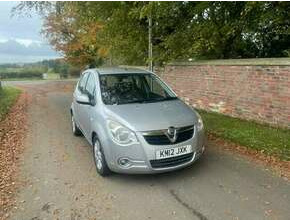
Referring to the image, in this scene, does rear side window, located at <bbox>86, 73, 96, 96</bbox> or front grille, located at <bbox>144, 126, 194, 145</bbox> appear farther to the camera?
rear side window, located at <bbox>86, 73, 96, 96</bbox>

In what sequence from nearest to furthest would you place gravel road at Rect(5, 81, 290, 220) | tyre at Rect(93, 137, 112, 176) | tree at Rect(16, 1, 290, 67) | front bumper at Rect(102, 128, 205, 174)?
gravel road at Rect(5, 81, 290, 220), front bumper at Rect(102, 128, 205, 174), tyre at Rect(93, 137, 112, 176), tree at Rect(16, 1, 290, 67)

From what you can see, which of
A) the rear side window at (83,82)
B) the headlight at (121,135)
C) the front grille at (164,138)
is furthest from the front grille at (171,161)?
the rear side window at (83,82)

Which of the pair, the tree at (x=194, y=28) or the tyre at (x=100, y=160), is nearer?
the tyre at (x=100, y=160)

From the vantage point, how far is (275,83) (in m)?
8.18

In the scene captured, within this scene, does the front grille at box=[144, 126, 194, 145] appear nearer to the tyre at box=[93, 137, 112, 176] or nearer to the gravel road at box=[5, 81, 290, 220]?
the gravel road at box=[5, 81, 290, 220]

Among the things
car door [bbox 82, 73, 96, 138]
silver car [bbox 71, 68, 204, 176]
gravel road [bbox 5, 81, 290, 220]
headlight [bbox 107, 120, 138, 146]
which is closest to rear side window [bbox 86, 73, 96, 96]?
car door [bbox 82, 73, 96, 138]

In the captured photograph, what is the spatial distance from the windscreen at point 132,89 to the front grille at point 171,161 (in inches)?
50.5

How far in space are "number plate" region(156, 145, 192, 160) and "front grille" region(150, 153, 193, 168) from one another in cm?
6

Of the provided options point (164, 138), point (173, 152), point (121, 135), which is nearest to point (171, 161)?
point (173, 152)

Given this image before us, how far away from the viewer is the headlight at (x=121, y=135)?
491 cm

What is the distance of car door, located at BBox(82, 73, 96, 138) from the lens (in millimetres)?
6055

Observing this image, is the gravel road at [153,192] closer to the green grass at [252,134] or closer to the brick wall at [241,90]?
the green grass at [252,134]

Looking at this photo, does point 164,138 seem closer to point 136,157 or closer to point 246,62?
point 136,157

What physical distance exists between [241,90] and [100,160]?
5.21 m
